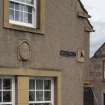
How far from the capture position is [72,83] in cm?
1817

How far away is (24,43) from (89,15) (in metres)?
3.82

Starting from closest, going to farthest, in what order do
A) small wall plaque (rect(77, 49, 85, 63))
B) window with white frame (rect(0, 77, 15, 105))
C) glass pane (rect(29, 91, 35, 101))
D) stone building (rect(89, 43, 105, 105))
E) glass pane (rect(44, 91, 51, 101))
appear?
window with white frame (rect(0, 77, 15, 105)) → glass pane (rect(29, 91, 35, 101)) → glass pane (rect(44, 91, 51, 101)) → small wall plaque (rect(77, 49, 85, 63)) → stone building (rect(89, 43, 105, 105))

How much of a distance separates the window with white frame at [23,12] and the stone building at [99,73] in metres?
34.5

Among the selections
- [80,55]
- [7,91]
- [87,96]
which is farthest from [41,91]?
[87,96]

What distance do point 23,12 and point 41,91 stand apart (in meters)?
2.55

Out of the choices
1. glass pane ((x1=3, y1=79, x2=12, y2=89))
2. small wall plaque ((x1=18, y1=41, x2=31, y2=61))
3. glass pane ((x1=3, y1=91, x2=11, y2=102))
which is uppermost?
small wall plaque ((x1=18, y1=41, x2=31, y2=61))

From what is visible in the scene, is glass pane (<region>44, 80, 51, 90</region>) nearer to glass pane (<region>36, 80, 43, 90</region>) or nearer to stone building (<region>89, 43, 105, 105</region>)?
glass pane (<region>36, 80, 43, 90</region>)

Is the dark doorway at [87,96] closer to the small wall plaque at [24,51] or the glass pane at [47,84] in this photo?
the glass pane at [47,84]

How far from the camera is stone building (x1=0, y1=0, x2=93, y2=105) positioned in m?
15.8

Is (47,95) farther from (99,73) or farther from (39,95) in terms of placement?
(99,73)

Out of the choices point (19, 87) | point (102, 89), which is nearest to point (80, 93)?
point (19, 87)

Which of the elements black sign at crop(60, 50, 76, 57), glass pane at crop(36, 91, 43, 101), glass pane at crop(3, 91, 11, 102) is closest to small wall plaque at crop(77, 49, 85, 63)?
black sign at crop(60, 50, 76, 57)

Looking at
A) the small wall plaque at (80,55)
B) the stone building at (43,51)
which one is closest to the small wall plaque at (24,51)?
the stone building at (43,51)

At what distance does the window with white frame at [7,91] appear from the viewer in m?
15.8
